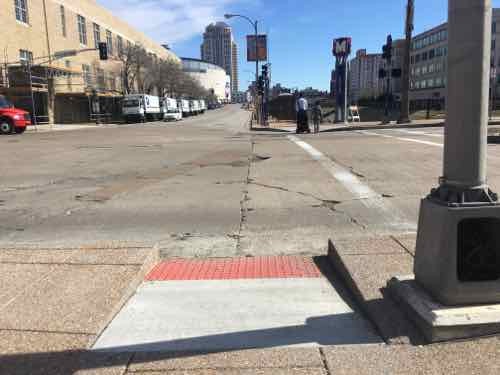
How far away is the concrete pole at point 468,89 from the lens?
2916 mm

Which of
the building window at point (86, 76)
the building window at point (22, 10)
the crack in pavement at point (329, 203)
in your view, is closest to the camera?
the crack in pavement at point (329, 203)

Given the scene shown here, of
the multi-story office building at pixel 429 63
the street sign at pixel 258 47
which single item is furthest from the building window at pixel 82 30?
the multi-story office building at pixel 429 63

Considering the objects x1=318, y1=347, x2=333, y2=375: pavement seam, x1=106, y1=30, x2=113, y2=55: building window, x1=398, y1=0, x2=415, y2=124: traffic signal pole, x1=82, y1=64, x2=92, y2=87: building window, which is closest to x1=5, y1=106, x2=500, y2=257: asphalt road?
x1=318, y1=347, x2=333, y2=375: pavement seam

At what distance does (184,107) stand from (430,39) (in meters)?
66.7

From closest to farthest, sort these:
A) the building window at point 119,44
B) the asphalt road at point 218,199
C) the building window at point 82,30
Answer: the asphalt road at point 218,199
the building window at point 82,30
the building window at point 119,44

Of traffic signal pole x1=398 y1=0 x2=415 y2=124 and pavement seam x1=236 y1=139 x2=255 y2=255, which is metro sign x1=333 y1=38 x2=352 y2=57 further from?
pavement seam x1=236 y1=139 x2=255 y2=255

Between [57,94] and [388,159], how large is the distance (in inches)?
1872

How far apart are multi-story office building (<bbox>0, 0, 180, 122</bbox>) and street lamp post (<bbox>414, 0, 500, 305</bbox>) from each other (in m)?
42.0

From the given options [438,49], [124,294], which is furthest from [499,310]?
[438,49]

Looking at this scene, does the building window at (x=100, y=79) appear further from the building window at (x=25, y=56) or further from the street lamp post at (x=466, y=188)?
the street lamp post at (x=466, y=188)

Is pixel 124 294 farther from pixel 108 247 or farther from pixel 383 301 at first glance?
pixel 383 301

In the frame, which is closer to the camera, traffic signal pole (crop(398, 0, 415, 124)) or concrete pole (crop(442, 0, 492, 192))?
concrete pole (crop(442, 0, 492, 192))

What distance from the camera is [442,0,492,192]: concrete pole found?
292cm

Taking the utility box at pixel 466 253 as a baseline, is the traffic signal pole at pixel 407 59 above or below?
above
